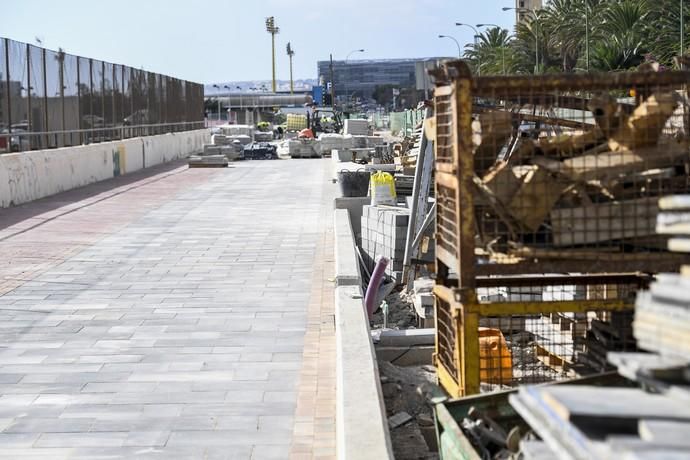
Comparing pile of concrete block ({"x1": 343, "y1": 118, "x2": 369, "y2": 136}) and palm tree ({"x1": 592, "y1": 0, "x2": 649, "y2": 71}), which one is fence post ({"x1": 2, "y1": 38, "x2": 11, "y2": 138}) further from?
pile of concrete block ({"x1": 343, "y1": 118, "x2": 369, "y2": 136})

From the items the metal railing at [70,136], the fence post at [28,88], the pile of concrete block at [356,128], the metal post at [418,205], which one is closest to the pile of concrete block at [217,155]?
the metal railing at [70,136]

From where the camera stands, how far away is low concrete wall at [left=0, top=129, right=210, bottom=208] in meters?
21.8

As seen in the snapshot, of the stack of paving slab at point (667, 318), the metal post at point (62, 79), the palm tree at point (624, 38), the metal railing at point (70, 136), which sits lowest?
the stack of paving slab at point (667, 318)

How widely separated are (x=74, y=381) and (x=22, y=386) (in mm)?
372

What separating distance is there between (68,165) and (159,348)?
1842 centimetres

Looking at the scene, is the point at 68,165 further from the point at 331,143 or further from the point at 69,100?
the point at 331,143

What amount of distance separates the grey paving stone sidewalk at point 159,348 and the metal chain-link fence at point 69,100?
29.3 feet

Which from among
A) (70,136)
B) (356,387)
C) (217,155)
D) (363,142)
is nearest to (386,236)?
(356,387)

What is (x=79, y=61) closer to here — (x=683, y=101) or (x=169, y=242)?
(x=169, y=242)

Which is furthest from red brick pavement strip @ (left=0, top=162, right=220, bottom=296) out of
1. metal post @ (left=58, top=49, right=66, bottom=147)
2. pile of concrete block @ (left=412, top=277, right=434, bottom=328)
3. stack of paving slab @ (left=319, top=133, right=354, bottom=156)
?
stack of paving slab @ (left=319, top=133, right=354, bottom=156)

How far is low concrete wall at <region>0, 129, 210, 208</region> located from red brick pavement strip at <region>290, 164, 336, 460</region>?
36.6ft

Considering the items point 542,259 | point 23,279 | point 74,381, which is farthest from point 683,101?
point 23,279

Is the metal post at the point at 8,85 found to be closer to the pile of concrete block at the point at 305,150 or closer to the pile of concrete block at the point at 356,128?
the pile of concrete block at the point at 305,150

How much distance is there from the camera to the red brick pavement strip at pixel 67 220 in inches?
556
